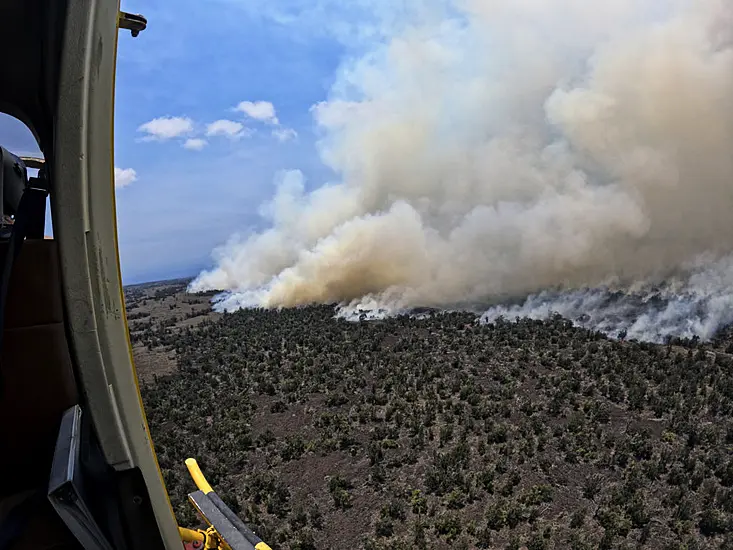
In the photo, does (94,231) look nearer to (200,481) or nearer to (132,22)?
(132,22)

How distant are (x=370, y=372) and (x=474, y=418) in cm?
628

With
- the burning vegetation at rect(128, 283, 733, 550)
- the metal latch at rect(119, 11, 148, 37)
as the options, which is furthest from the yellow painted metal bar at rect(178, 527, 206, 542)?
the burning vegetation at rect(128, 283, 733, 550)

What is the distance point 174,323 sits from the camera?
1615 inches

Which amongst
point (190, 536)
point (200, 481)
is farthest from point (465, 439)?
point (190, 536)

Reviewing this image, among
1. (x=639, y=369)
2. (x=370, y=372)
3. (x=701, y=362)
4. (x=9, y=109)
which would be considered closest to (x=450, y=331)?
(x=370, y=372)

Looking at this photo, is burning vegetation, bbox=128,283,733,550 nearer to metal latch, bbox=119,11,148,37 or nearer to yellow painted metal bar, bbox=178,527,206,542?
yellow painted metal bar, bbox=178,527,206,542

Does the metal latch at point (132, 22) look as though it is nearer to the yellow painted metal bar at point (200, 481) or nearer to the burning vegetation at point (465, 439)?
the yellow painted metal bar at point (200, 481)

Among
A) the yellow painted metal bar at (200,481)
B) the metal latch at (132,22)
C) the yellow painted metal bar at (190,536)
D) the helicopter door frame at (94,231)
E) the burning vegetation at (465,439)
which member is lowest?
the burning vegetation at (465,439)

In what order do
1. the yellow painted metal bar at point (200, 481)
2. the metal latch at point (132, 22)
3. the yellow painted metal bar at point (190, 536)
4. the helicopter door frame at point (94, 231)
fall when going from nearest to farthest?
the helicopter door frame at point (94, 231)
the metal latch at point (132, 22)
the yellow painted metal bar at point (190, 536)
the yellow painted metal bar at point (200, 481)

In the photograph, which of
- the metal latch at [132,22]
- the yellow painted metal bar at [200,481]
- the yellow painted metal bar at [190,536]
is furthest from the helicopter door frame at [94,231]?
the yellow painted metal bar at [200,481]

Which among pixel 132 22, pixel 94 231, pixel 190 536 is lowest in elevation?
pixel 190 536

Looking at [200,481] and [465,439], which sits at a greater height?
[200,481]

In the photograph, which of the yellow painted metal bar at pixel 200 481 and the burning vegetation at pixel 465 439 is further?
the burning vegetation at pixel 465 439

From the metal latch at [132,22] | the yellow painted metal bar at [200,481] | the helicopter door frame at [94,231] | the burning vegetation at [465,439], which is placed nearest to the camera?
the helicopter door frame at [94,231]
